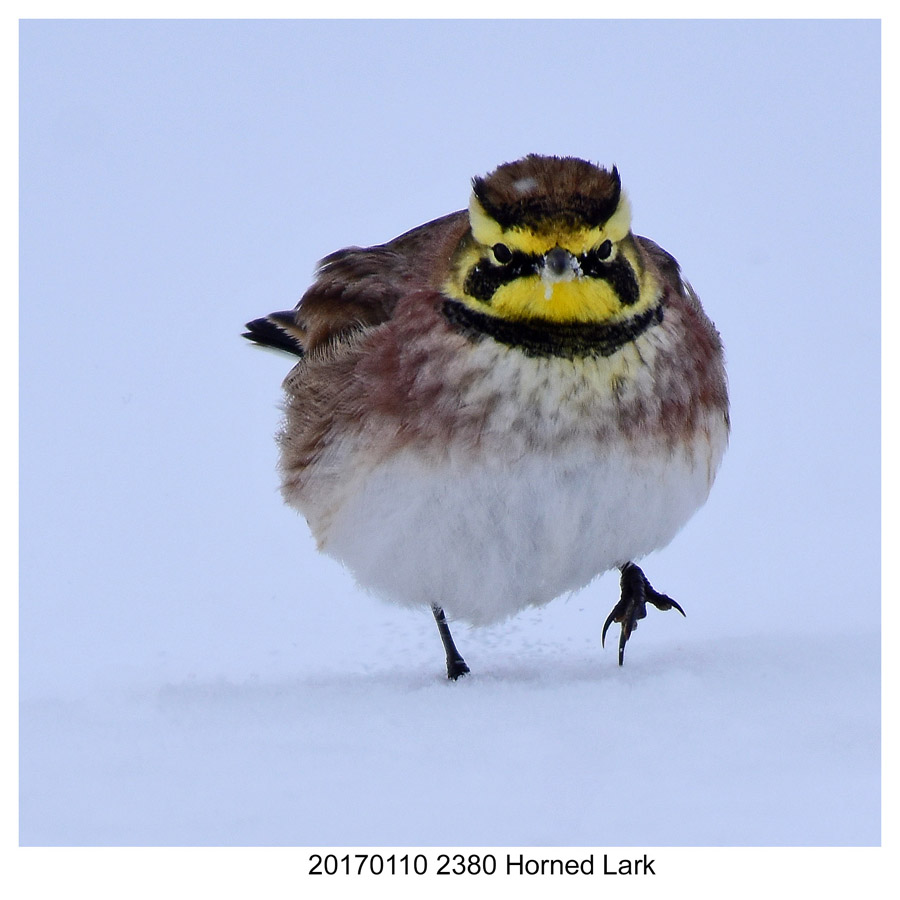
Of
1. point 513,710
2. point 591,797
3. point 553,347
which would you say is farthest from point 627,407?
point 591,797

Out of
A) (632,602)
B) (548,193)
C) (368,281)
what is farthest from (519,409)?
(632,602)

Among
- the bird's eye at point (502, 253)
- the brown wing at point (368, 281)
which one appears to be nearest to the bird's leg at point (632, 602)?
the brown wing at point (368, 281)

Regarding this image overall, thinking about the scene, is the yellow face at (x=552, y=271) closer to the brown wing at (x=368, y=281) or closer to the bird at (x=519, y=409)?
the bird at (x=519, y=409)

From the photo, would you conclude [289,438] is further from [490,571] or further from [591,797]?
[591,797]

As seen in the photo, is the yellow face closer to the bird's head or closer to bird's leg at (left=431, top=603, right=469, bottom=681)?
the bird's head

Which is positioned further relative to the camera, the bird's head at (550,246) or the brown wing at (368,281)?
the brown wing at (368,281)

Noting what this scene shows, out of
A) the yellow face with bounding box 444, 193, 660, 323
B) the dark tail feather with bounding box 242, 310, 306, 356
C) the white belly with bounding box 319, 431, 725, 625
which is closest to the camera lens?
the yellow face with bounding box 444, 193, 660, 323

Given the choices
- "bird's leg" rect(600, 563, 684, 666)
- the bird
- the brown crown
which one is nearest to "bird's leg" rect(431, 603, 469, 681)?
the bird
